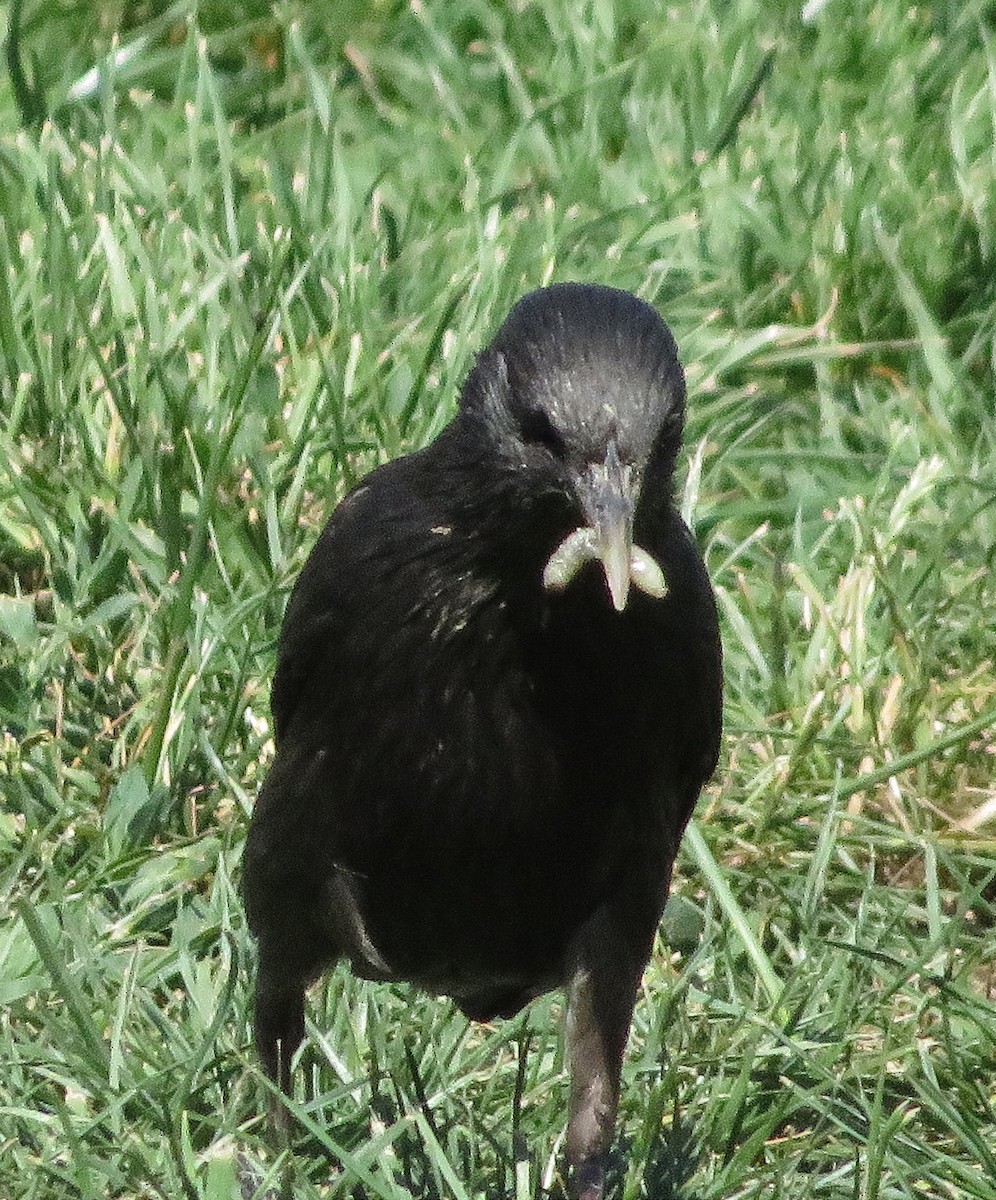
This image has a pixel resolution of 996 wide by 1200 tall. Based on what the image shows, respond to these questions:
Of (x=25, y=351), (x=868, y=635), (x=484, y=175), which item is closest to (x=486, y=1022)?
(x=868, y=635)

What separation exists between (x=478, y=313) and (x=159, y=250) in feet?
2.42

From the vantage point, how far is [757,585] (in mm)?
5613

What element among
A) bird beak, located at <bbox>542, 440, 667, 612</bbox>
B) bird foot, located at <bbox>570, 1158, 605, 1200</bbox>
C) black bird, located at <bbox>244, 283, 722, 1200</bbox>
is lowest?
bird foot, located at <bbox>570, 1158, 605, 1200</bbox>

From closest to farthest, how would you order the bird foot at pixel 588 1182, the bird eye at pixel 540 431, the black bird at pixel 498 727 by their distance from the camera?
1. the bird eye at pixel 540 431
2. the black bird at pixel 498 727
3. the bird foot at pixel 588 1182

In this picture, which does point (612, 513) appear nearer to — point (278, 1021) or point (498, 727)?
point (498, 727)

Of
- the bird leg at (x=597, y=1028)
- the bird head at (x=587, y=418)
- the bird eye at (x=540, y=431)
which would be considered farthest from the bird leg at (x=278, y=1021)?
the bird eye at (x=540, y=431)

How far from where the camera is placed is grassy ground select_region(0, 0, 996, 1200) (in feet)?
13.6

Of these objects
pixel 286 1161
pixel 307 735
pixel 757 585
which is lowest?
pixel 757 585

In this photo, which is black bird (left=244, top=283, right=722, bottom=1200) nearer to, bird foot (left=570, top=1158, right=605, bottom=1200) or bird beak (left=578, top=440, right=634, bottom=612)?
bird foot (left=570, top=1158, right=605, bottom=1200)

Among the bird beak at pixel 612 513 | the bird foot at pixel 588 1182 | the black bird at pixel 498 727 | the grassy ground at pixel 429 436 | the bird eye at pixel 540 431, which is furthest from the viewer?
the grassy ground at pixel 429 436

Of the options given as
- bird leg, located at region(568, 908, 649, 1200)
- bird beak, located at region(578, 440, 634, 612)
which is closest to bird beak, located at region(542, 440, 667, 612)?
bird beak, located at region(578, 440, 634, 612)

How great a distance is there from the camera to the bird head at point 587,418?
11.1 feet

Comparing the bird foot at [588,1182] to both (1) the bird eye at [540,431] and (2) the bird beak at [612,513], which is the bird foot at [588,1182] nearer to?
(2) the bird beak at [612,513]

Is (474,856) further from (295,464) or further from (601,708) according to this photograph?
(295,464)
